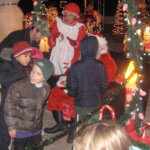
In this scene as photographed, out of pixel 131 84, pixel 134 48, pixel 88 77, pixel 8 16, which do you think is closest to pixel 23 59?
pixel 88 77

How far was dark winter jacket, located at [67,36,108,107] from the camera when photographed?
12.5ft

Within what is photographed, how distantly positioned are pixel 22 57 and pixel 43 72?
323 millimetres

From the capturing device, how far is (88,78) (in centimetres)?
384

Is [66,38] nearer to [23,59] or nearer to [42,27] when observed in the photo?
[42,27]

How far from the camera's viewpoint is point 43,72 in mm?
3236

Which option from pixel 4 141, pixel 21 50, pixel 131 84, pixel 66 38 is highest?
pixel 21 50

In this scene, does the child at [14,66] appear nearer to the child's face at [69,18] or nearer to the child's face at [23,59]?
the child's face at [23,59]

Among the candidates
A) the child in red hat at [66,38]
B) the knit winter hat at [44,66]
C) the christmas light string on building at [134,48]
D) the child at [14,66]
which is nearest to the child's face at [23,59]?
the child at [14,66]

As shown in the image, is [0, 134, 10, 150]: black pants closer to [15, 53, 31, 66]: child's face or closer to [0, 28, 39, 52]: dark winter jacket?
[15, 53, 31, 66]: child's face

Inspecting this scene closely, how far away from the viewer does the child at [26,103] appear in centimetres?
316

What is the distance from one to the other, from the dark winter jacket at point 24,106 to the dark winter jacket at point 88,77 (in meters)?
0.65

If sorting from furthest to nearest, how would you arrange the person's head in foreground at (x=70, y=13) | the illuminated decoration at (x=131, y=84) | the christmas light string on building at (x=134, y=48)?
the person's head in foreground at (x=70, y=13), the illuminated decoration at (x=131, y=84), the christmas light string on building at (x=134, y=48)

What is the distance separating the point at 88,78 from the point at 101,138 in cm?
215

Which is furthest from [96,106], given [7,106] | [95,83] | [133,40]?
[7,106]
